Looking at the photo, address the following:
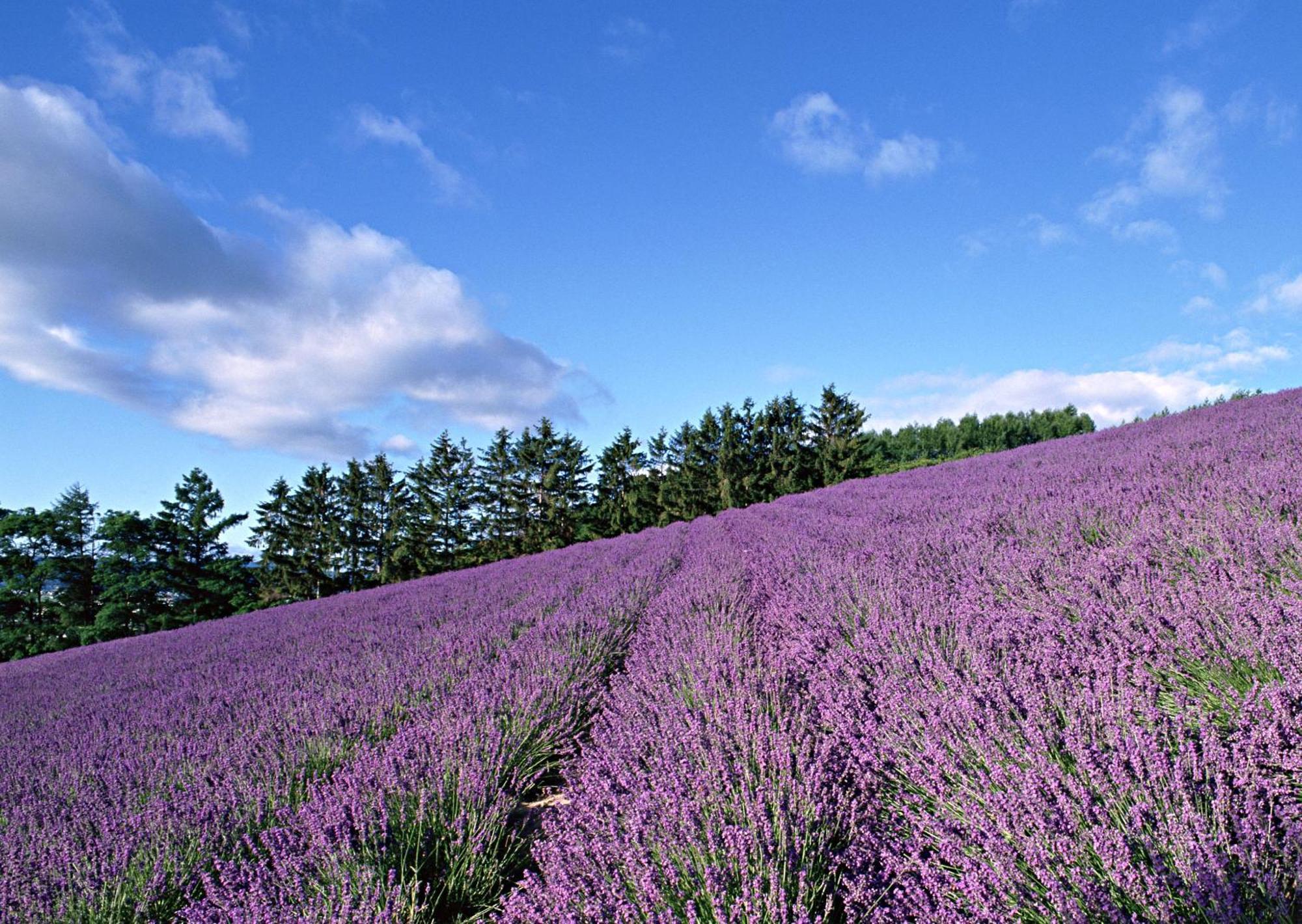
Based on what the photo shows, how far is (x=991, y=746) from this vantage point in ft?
4.41

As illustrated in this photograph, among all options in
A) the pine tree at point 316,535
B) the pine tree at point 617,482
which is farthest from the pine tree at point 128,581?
the pine tree at point 617,482

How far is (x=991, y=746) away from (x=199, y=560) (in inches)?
1277

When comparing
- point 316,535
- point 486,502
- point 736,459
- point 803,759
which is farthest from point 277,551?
point 803,759

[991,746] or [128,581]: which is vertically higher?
[128,581]

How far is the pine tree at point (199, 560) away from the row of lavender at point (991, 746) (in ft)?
95.6

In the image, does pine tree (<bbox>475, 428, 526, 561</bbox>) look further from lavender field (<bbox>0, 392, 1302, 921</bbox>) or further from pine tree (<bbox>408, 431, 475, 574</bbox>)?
lavender field (<bbox>0, 392, 1302, 921</bbox>)

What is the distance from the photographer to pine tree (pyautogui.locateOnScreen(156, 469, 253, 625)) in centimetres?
2416

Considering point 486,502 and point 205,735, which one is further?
point 486,502

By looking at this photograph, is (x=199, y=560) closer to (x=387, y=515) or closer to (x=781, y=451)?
(x=387, y=515)

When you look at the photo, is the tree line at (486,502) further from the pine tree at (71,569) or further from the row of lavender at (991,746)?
the row of lavender at (991,746)

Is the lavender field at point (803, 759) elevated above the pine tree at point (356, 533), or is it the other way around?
the pine tree at point (356, 533)

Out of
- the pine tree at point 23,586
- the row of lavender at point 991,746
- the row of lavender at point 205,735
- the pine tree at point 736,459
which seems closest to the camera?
the row of lavender at point 991,746

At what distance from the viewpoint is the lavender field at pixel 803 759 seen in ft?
3.59

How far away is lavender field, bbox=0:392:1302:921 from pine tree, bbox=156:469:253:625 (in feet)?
86.1
